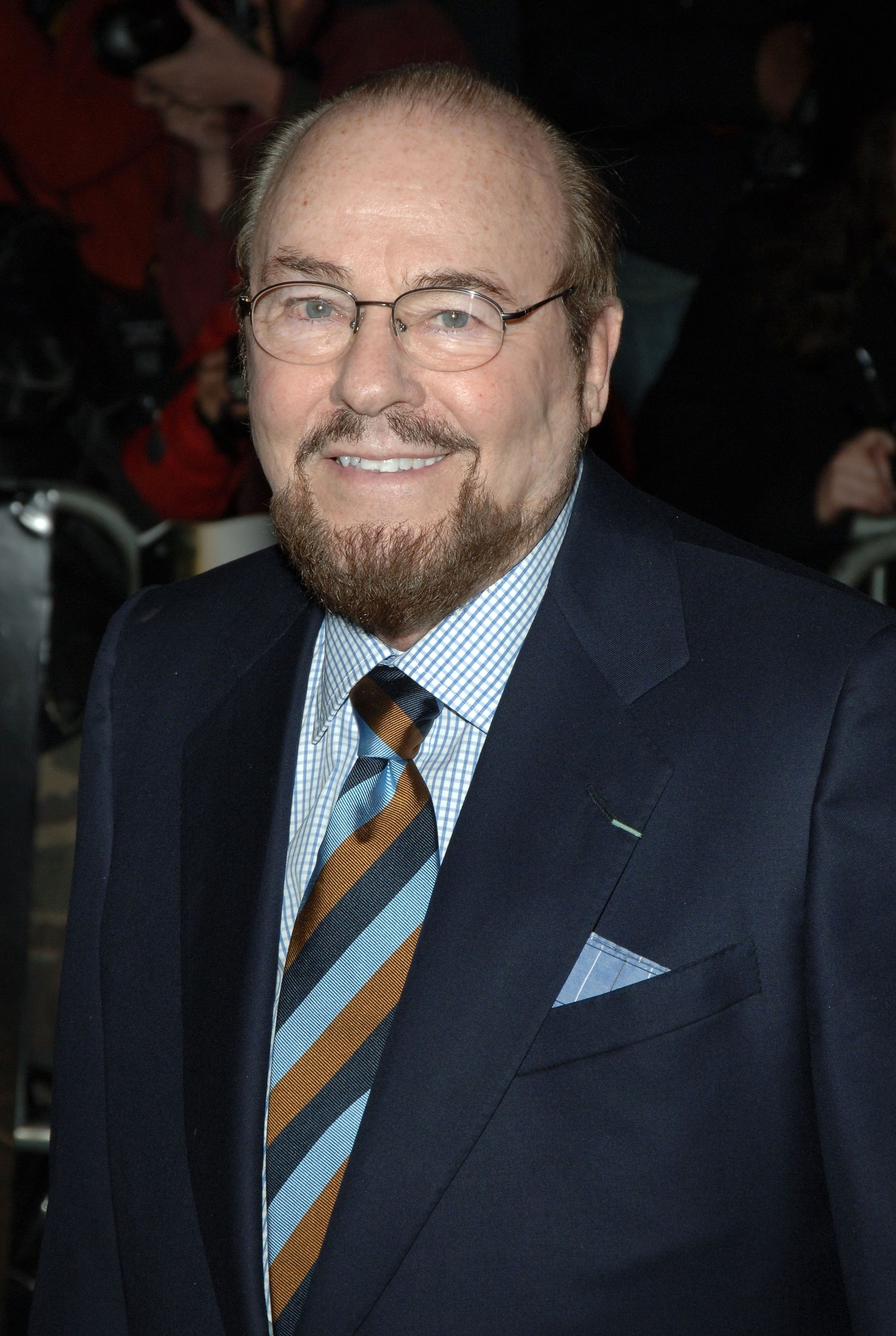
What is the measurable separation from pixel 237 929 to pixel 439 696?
0.32m

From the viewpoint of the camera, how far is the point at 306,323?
1.21m

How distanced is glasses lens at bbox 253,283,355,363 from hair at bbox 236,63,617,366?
0.16 metres

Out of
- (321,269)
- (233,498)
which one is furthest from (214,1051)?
(233,498)

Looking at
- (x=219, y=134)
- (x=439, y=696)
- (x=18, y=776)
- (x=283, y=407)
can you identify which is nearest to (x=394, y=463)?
(x=283, y=407)

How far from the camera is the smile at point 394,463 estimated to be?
1.17 m

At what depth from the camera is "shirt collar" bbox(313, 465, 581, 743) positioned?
121cm

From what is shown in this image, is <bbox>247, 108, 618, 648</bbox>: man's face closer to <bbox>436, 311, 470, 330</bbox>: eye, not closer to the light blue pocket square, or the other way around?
<bbox>436, 311, 470, 330</bbox>: eye

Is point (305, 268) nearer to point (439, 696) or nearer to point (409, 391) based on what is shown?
point (409, 391)

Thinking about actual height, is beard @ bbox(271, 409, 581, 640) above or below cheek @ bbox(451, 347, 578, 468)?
below

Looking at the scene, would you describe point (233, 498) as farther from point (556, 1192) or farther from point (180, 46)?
point (556, 1192)

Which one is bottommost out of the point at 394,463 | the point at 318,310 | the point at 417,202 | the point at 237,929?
the point at 237,929

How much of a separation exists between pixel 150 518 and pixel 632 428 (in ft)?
3.40

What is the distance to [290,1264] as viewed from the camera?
1102 mm

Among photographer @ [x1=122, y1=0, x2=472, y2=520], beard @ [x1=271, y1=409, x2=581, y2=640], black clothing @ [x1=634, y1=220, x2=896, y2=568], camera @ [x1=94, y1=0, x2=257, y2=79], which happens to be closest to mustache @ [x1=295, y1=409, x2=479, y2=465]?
beard @ [x1=271, y1=409, x2=581, y2=640]
